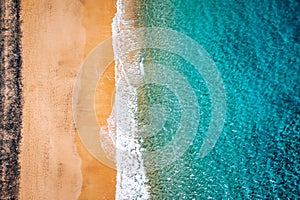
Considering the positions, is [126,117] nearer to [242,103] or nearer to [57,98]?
[57,98]

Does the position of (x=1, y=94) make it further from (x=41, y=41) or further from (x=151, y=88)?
(x=151, y=88)

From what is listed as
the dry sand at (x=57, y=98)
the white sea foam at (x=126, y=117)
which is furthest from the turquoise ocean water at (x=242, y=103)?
the dry sand at (x=57, y=98)

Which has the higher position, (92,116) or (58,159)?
(92,116)

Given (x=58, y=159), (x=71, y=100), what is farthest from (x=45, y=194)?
(x=71, y=100)

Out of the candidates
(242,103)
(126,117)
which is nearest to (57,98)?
(126,117)

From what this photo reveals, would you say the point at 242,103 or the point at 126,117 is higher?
the point at 242,103

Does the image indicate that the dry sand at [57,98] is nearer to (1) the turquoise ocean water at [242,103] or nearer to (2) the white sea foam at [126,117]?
(2) the white sea foam at [126,117]
